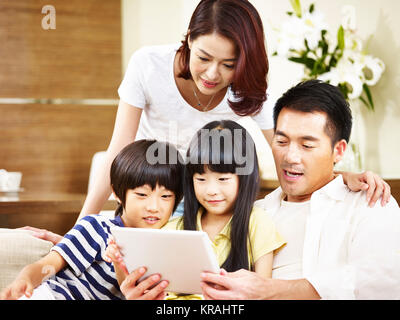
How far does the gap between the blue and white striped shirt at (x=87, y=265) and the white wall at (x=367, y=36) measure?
0.57m

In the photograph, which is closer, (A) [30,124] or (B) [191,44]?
(B) [191,44]

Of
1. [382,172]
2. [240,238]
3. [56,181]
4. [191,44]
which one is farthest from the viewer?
[56,181]

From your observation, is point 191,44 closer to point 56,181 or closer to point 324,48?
point 324,48

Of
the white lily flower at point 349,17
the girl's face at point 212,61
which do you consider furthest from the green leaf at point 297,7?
the girl's face at point 212,61

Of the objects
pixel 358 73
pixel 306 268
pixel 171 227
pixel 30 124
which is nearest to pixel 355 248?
pixel 306 268

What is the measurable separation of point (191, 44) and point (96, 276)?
1.62ft

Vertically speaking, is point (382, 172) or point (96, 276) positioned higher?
point (382, 172)

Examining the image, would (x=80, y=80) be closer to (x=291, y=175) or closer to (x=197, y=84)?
(x=197, y=84)

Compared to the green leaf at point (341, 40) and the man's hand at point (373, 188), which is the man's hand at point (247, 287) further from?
the green leaf at point (341, 40)

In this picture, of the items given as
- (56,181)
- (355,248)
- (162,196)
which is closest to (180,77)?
(162,196)

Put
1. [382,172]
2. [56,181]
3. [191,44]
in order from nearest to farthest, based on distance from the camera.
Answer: [191,44], [382,172], [56,181]

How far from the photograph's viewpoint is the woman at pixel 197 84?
973mm

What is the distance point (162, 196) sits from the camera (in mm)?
958

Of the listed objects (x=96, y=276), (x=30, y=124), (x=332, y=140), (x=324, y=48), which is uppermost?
(x=324, y=48)
